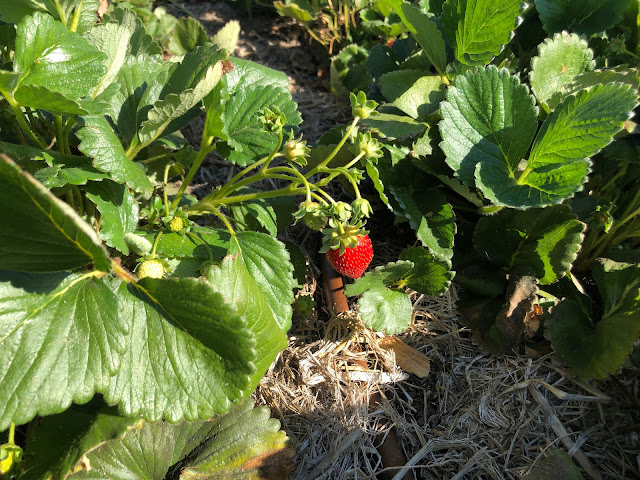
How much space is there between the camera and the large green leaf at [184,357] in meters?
1.04

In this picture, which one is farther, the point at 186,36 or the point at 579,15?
the point at 186,36

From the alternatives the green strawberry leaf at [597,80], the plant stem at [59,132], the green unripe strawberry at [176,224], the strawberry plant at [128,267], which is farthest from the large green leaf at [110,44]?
the green strawberry leaf at [597,80]

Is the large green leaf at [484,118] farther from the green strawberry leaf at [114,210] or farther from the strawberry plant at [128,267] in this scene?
the green strawberry leaf at [114,210]

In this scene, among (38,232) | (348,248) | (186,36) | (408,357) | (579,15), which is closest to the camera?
(38,232)

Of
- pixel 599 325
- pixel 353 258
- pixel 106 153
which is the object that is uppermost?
pixel 106 153

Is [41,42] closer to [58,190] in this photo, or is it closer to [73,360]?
[58,190]

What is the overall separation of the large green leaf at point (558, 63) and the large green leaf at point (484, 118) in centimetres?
14

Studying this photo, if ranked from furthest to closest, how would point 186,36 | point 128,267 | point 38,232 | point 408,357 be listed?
point 186,36
point 408,357
point 128,267
point 38,232

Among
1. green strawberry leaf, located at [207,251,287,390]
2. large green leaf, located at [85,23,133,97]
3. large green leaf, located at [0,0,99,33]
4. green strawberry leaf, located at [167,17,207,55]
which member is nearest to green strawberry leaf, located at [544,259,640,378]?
green strawberry leaf, located at [207,251,287,390]

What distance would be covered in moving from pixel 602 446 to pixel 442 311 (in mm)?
541

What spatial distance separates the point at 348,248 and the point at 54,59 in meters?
0.78

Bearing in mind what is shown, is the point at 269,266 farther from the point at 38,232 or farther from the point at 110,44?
the point at 110,44

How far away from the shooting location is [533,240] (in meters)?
1.58

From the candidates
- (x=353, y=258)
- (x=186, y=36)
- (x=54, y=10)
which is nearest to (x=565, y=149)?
(x=353, y=258)
